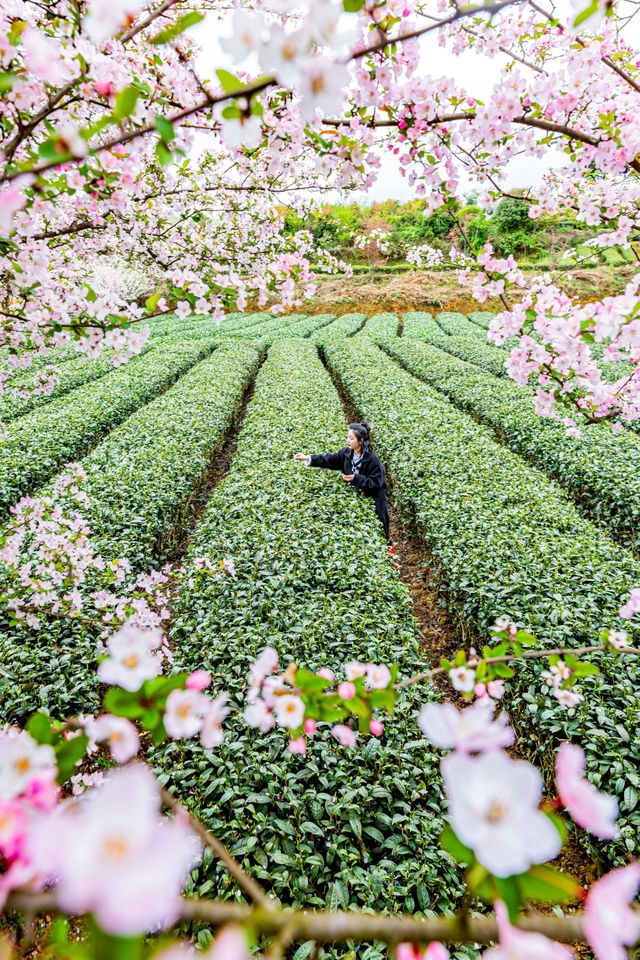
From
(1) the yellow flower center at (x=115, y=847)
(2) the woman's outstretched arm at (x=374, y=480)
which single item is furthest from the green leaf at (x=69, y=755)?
(2) the woman's outstretched arm at (x=374, y=480)

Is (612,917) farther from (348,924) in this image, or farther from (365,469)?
(365,469)

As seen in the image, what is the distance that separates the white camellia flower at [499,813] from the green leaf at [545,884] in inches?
1.3

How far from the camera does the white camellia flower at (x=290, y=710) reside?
1.24 meters

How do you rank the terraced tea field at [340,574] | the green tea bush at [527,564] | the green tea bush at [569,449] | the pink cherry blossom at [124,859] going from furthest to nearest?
1. the green tea bush at [569,449]
2. the green tea bush at [527,564]
3. the terraced tea field at [340,574]
4. the pink cherry blossom at [124,859]

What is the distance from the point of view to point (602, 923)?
0.50 meters

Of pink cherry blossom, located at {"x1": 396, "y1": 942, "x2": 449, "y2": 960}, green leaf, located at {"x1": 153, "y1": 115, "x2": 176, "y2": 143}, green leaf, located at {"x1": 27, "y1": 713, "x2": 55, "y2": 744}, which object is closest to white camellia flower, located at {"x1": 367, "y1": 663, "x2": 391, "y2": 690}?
pink cherry blossom, located at {"x1": 396, "y1": 942, "x2": 449, "y2": 960}

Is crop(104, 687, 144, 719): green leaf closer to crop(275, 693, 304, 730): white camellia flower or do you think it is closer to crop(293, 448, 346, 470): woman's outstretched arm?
crop(275, 693, 304, 730): white camellia flower

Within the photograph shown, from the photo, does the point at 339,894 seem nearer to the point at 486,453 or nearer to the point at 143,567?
the point at 143,567

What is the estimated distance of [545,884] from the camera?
529 mm

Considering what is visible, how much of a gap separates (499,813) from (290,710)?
2.74ft

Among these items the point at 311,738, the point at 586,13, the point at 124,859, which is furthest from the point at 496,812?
the point at 311,738

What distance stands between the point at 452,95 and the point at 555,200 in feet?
5.38

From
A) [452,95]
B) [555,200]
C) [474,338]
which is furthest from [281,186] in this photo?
[474,338]

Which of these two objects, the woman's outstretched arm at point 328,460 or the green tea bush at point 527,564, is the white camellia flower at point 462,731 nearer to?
the green tea bush at point 527,564
